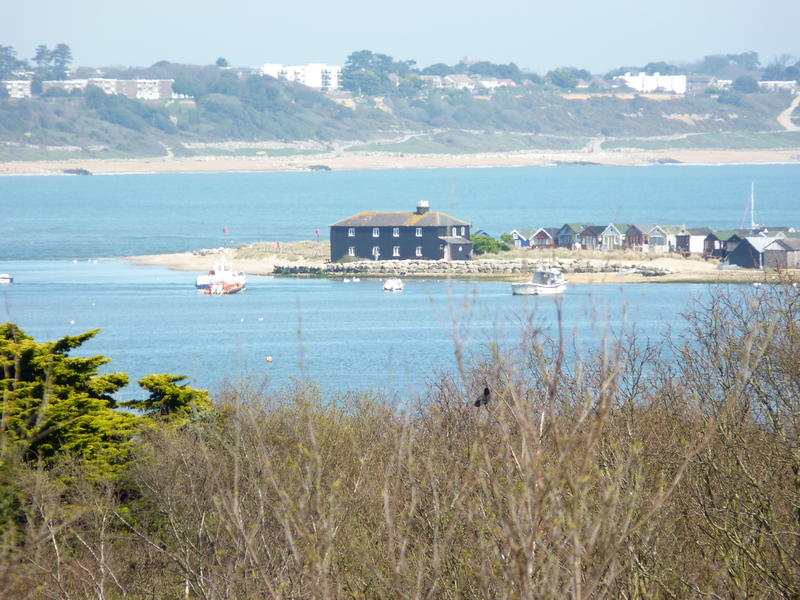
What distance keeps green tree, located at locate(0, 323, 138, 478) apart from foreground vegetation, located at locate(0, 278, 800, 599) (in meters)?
0.04

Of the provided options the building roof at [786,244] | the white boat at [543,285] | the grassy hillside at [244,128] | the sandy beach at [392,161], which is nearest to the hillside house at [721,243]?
the building roof at [786,244]

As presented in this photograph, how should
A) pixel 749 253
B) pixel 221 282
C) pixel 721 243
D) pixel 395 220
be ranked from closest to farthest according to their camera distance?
pixel 221 282 < pixel 749 253 < pixel 721 243 < pixel 395 220

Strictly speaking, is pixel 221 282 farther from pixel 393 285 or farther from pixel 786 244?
pixel 786 244

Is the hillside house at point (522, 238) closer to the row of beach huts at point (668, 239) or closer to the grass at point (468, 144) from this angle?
the row of beach huts at point (668, 239)

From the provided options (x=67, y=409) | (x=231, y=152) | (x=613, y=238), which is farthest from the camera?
(x=231, y=152)

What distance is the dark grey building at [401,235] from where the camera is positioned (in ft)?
177

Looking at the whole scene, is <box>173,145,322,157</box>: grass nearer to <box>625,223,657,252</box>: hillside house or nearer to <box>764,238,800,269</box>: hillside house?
<box>625,223,657,252</box>: hillside house

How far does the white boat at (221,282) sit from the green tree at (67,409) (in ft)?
116

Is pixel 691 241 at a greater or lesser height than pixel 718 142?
lesser

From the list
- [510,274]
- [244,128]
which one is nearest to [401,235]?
[510,274]

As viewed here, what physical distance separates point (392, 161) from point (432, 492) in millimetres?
172234

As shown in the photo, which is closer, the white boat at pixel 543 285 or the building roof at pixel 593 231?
the white boat at pixel 543 285

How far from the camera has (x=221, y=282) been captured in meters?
49.2

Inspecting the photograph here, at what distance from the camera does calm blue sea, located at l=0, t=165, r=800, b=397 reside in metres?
28.5
